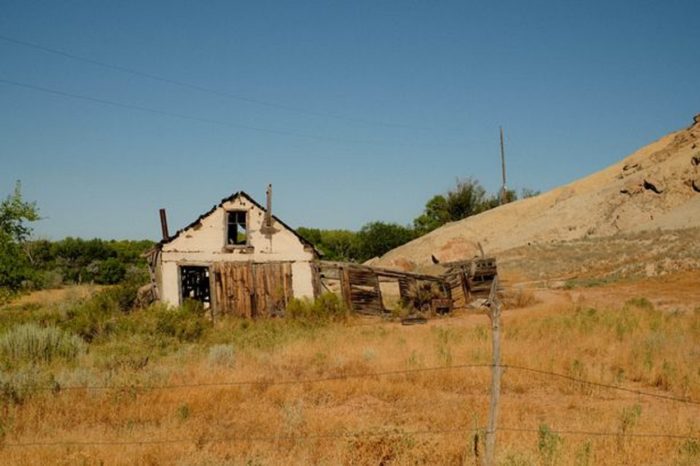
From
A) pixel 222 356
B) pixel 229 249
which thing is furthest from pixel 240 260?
pixel 222 356

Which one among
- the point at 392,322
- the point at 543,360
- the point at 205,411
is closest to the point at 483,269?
the point at 392,322

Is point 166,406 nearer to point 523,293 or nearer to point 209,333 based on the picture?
point 209,333

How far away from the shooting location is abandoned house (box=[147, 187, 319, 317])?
20938 millimetres

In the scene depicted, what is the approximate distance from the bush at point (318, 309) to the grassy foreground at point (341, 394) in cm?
316

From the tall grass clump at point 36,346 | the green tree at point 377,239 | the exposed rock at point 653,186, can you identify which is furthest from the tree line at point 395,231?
the tall grass clump at point 36,346

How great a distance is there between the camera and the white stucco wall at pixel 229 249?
20.8 meters

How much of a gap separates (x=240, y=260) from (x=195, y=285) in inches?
190

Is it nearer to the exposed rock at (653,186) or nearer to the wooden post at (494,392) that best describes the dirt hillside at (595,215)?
the exposed rock at (653,186)

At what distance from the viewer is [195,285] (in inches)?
993

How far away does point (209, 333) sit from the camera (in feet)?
57.0

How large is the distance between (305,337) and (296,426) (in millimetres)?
8121

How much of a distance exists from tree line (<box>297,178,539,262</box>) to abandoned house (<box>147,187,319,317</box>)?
98.0 ft

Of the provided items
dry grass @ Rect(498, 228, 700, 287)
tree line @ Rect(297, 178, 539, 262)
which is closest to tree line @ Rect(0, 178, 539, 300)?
tree line @ Rect(297, 178, 539, 262)

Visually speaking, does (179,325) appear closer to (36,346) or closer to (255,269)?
(36,346)
